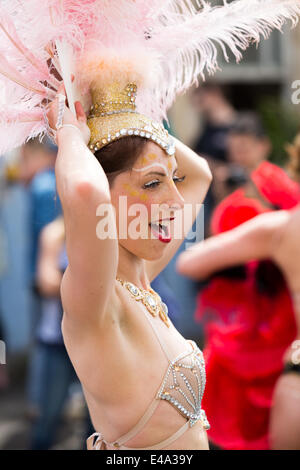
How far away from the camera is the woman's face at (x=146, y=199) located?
1.62 metres

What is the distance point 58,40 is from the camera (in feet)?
4.96

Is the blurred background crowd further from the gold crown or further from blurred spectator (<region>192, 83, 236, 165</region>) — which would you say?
the gold crown

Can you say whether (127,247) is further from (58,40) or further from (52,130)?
(58,40)

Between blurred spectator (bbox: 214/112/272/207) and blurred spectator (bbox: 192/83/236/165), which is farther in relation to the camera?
blurred spectator (bbox: 192/83/236/165)

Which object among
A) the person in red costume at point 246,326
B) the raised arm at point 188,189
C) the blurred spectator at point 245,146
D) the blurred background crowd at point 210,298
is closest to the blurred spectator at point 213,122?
the blurred background crowd at point 210,298

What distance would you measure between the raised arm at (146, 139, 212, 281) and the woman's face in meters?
0.26

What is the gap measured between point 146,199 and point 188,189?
380 millimetres

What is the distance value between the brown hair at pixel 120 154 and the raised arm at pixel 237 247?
1.21 metres

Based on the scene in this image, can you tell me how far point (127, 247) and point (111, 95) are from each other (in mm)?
367

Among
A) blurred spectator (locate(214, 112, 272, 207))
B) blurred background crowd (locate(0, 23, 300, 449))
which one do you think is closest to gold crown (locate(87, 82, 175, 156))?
blurred background crowd (locate(0, 23, 300, 449))

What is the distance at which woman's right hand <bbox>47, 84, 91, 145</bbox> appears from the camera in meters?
1.53
